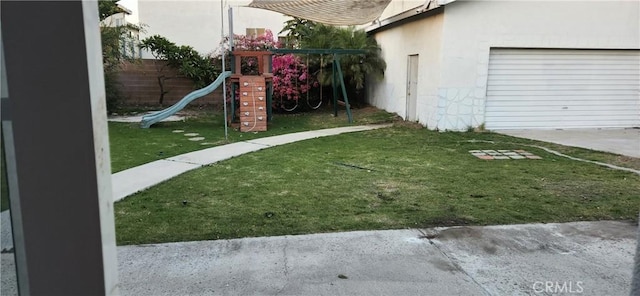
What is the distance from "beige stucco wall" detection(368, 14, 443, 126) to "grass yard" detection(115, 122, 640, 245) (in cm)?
338

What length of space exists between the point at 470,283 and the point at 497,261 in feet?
1.58

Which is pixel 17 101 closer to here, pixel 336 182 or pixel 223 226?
pixel 223 226

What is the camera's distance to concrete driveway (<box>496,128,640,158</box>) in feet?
28.7

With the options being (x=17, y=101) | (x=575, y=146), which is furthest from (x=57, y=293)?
(x=575, y=146)

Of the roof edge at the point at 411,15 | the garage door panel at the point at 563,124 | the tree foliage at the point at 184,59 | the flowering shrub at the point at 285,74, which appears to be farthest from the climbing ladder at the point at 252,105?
the garage door panel at the point at 563,124

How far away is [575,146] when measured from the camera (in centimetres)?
889

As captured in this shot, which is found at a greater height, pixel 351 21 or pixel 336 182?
pixel 351 21

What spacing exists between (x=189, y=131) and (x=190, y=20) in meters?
11.0

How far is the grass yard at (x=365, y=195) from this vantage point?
435 centimetres

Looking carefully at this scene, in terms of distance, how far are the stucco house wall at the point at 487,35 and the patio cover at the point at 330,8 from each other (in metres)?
1.62

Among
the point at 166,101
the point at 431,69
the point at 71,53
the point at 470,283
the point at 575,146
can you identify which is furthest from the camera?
the point at 166,101

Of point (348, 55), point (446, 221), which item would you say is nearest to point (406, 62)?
point (348, 55)

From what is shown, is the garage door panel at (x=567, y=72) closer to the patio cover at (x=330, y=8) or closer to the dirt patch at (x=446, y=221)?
the patio cover at (x=330, y=8)

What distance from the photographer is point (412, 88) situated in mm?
12547
